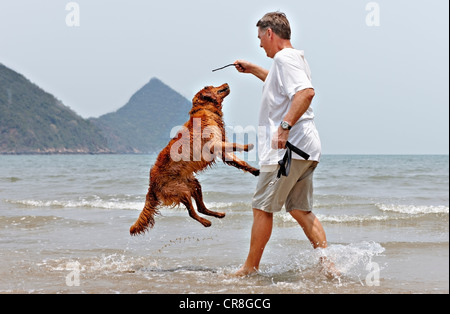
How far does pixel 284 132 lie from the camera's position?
3.78 metres

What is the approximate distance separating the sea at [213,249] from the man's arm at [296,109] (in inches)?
45.0

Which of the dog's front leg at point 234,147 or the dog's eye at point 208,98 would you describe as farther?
the dog's eye at point 208,98

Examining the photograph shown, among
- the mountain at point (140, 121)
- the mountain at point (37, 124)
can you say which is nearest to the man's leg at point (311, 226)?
the mountain at point (140, 121)

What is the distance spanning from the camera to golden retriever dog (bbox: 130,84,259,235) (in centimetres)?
459

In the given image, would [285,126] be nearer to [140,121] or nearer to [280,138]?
[280,138]

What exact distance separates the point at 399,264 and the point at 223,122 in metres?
2.65

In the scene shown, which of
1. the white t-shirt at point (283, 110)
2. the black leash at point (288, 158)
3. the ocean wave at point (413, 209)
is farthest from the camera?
the ocean wave at point (413, 209)

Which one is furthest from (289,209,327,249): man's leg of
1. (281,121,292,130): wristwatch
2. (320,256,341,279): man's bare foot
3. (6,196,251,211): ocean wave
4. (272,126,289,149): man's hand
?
(6,196,251,211): ocean wave

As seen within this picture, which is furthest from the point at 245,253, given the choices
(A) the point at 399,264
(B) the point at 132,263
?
(A) the point at 399,264

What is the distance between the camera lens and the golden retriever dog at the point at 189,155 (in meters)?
4.59

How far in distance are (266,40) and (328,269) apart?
7.07ft

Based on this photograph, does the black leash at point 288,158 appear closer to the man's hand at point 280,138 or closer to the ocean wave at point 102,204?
the man's hand at point 280,138

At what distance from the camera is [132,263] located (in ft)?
18.5
